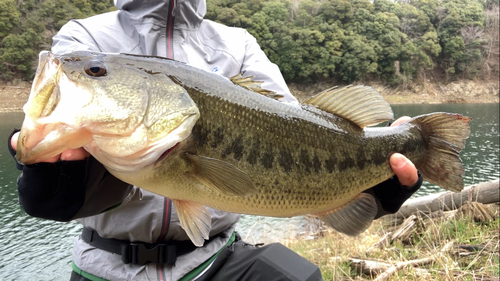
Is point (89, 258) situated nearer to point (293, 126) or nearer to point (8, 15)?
point (293, 126)

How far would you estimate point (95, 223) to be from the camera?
2361 mm

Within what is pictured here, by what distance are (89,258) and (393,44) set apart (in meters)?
58.7

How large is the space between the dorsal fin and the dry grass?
9.61ft

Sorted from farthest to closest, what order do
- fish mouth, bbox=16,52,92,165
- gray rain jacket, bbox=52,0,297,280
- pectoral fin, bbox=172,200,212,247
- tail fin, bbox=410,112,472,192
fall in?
gray rain jacket, bbox=52,0,297,280
tail fin, bbox=410,112,472,192
pectoral fin, bbox=172,200,212,247
fish mouth, bbox=16,52,92,165

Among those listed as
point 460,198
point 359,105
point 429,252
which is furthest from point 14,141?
point 460,198

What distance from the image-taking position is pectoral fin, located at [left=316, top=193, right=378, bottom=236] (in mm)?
2086

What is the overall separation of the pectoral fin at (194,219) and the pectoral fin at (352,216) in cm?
78

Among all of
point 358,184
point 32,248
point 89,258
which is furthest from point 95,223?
point 32,248

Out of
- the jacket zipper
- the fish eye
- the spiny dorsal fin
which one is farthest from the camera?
the jacket zipper

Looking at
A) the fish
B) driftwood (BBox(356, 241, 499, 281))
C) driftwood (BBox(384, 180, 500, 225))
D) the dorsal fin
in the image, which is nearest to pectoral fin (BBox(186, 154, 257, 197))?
the fish

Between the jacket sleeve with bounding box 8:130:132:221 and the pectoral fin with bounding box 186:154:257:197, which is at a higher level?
the pectoral fin with bounding box 186:154:257:197

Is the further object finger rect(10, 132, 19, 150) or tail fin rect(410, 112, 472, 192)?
tail fin rect(410, 112, 472, 192)

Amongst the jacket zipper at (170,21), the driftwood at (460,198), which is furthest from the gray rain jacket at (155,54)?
the driftwood at (460,198)

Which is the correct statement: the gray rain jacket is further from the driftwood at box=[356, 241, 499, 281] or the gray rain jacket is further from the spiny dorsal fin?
the driftwood at box=[356, 241, 499, 281]
